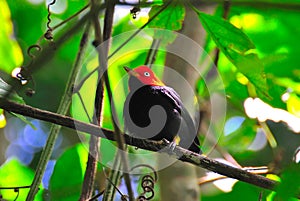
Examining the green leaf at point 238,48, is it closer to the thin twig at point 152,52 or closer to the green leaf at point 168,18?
the green leaf at point 168,18

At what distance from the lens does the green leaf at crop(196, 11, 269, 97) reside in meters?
1.81

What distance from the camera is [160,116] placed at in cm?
261

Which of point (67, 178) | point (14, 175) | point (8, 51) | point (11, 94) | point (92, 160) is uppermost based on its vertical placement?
point (8, 51)

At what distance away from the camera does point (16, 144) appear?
191 inches

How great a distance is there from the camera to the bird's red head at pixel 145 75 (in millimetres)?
2537

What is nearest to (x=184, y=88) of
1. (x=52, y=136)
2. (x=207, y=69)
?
(x=207, y=69)

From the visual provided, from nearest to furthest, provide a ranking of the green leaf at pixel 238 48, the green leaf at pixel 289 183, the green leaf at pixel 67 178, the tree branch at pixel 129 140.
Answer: the green leaf at pixel 289 183
the tree branch at pixel 129 140
the green leaf at pixel 238 48
the green leaf at pixel 67 178

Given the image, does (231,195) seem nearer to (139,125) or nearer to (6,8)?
(139,125)

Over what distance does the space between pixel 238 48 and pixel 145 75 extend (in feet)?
2.59

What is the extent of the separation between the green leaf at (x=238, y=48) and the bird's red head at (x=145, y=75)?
711mm

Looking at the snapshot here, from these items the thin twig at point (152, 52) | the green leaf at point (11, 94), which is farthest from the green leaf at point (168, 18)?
the green leaf at point (11, 94)

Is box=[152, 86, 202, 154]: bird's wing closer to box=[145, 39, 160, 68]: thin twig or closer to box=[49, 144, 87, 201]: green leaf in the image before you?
box=[145, 39, 160, 68]: thin twig

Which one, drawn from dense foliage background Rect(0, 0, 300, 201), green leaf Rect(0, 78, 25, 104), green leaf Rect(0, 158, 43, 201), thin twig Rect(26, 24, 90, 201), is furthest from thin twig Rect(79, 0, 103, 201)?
green leaf Rect(0, 158, 43, 201)

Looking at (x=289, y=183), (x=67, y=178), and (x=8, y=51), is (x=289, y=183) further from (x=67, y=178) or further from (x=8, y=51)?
(x=8, y=51)
